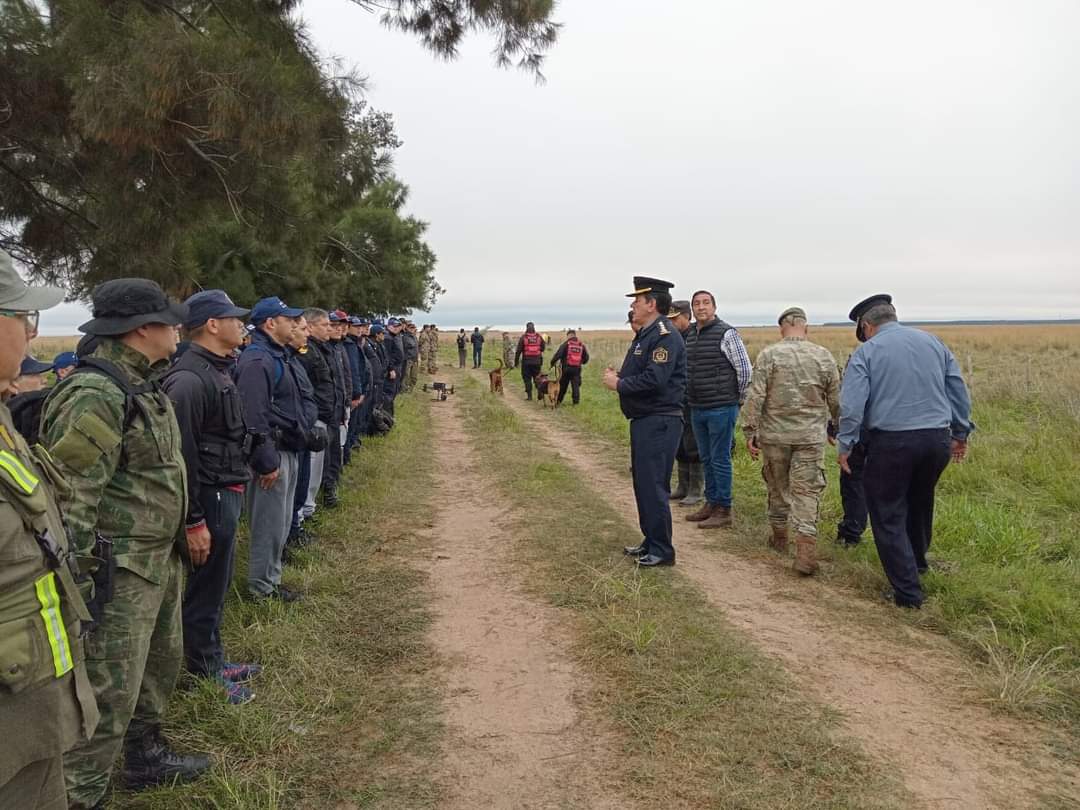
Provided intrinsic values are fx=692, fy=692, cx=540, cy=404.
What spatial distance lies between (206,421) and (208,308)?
54cm

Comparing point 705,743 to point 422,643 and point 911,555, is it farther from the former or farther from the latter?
point 911,555

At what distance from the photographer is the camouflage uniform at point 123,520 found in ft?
7.21

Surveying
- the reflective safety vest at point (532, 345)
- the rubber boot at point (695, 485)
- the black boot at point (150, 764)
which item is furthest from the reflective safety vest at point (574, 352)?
the black boot at point (150, 764)

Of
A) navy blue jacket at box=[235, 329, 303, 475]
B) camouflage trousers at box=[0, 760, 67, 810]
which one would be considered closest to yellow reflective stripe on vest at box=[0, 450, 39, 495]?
camouflage trousers at box=[0, 760, 67, 810]

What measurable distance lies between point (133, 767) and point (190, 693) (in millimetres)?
484

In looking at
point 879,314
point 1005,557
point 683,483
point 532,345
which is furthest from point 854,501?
point 532,345

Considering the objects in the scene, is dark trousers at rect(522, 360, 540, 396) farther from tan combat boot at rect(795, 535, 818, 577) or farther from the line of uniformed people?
the line of uniformed people

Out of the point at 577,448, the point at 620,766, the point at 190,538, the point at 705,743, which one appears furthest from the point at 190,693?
the point at 577,448

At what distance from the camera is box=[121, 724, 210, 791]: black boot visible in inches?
102

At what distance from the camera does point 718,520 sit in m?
6.38

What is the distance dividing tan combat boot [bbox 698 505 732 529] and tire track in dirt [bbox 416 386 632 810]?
1984mm

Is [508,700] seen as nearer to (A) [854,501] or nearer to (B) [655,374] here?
(B) [655,374]

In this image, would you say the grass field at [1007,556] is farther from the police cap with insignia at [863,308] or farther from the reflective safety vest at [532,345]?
the reflective safety vest at [532,345]

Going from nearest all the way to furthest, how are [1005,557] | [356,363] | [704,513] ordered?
[1005,557] < [704,513] < [356,363]
